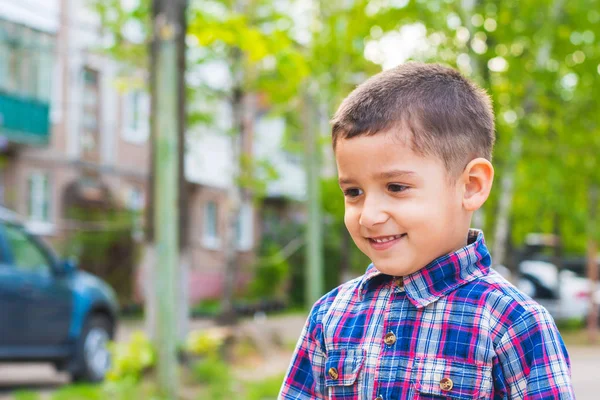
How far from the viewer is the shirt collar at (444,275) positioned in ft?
6.59

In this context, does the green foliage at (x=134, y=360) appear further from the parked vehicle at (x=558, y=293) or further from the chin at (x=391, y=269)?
the parked vehicle at (x=558, y=293)

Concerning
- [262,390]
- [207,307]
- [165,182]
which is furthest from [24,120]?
[165,182]

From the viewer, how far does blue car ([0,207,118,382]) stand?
28.8 feet

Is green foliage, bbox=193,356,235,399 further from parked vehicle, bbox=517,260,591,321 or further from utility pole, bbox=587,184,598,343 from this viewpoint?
parked vehicle, bbox=517,260,591,321

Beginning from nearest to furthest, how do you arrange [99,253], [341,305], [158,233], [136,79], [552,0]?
[341,305]
[158,233]
[552,0]
[136,79]
[99,253]

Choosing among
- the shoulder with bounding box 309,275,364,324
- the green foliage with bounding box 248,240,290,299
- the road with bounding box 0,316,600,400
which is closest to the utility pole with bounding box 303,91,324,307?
the road with bounding box 0,316,600,400

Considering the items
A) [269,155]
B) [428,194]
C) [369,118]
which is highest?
[269,155]

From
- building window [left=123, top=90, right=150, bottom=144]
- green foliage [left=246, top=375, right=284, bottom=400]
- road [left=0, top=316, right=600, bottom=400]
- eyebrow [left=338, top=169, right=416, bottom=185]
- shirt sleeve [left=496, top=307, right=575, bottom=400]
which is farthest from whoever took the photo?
building window [left=123, top=90, right=150, bottom=144]

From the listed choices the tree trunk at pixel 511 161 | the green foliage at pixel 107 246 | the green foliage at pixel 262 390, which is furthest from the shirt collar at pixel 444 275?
the green foliage at pixel 107 246

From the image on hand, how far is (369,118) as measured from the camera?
1.98 m

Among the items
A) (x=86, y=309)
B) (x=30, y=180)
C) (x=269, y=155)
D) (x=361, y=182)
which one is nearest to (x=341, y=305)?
(x=361, y=182)

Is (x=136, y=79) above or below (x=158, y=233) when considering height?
above

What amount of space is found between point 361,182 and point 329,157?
1518 centimetres

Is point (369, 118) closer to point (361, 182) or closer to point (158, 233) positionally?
point (361, 182)
